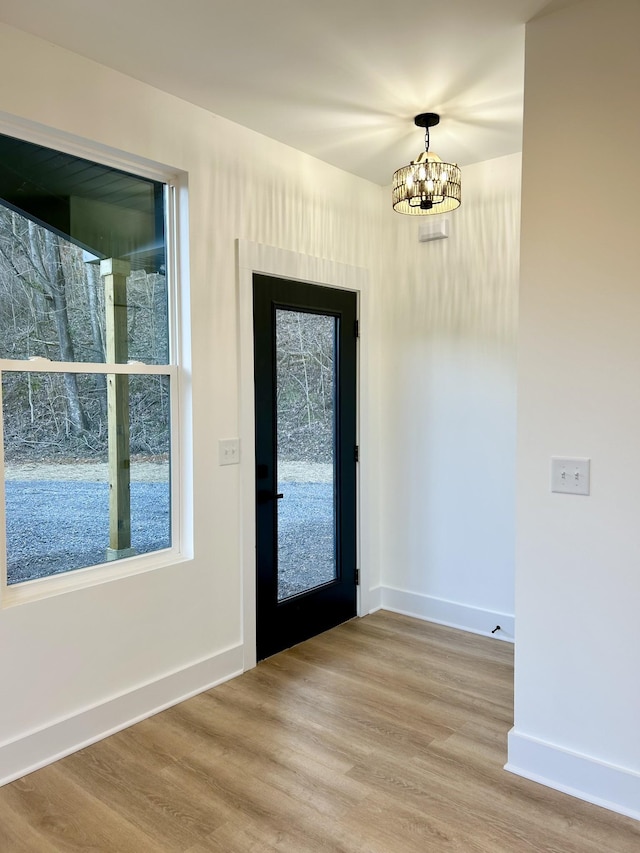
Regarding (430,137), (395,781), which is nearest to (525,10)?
(430,137)

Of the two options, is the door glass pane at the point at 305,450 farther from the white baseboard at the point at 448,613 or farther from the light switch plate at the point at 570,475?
the light switch plate at the point at 570,475

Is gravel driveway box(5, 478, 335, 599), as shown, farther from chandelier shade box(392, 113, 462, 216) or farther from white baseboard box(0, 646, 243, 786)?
chandelier shade box(392, 113, 462, 216)

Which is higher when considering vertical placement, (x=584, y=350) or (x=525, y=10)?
(x=525, y=10)

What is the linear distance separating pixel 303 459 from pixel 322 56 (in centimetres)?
197

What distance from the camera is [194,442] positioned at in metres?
2.87

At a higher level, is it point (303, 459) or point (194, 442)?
point (194, 442)

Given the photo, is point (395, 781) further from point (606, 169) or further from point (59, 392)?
point (606, 169)

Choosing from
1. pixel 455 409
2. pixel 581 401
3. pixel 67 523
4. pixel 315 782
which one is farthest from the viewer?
pixel 455 409

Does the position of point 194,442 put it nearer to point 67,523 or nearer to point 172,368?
point 172,368

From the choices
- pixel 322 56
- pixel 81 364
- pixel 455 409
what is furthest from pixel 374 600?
pixel 322 56

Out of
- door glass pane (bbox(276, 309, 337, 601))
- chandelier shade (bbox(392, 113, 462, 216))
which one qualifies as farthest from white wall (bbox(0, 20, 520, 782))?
chandelier shade (bbox(392, 113, 462, 216))

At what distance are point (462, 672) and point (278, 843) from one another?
4.76ft

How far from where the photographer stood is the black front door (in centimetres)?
324

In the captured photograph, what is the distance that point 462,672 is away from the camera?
3098 mm
